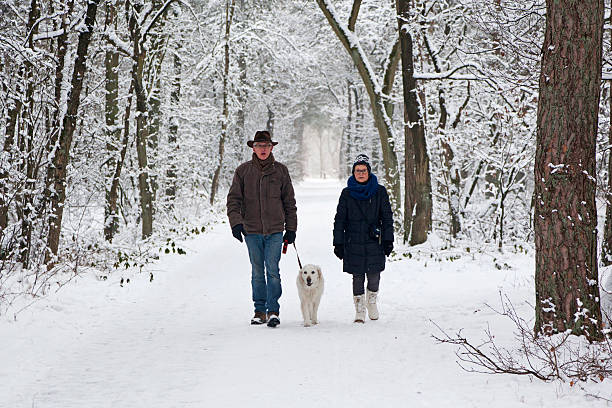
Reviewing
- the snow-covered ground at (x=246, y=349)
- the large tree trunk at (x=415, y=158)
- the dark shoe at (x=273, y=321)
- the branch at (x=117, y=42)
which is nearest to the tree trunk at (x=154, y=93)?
the branch at (x=117, y=42)

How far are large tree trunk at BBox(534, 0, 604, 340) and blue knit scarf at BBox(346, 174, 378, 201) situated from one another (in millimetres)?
2450

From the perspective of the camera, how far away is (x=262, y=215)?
686 cm

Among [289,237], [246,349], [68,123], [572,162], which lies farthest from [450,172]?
[246,349]

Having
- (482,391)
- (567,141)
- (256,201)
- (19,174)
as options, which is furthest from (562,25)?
(19,174)

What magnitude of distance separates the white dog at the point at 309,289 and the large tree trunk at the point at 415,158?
690 centimetres

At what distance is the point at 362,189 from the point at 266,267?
154cm

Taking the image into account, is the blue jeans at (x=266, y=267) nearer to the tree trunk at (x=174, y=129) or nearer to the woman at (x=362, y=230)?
the woman at (x=362, y=230)

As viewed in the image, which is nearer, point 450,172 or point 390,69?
point 450,172

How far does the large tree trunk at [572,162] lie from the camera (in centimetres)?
467

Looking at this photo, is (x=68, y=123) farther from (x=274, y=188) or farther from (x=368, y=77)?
(x=368, y=77)

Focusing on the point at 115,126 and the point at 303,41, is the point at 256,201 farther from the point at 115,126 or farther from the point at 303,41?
the point at 303,41

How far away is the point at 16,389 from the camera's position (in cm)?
444

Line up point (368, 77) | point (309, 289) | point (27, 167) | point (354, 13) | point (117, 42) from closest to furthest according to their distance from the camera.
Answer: point (309, 289)
point (27, 167)
point (117, 42)
point (354, 13)
point (368, 77)

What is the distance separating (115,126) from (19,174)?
4490mm
